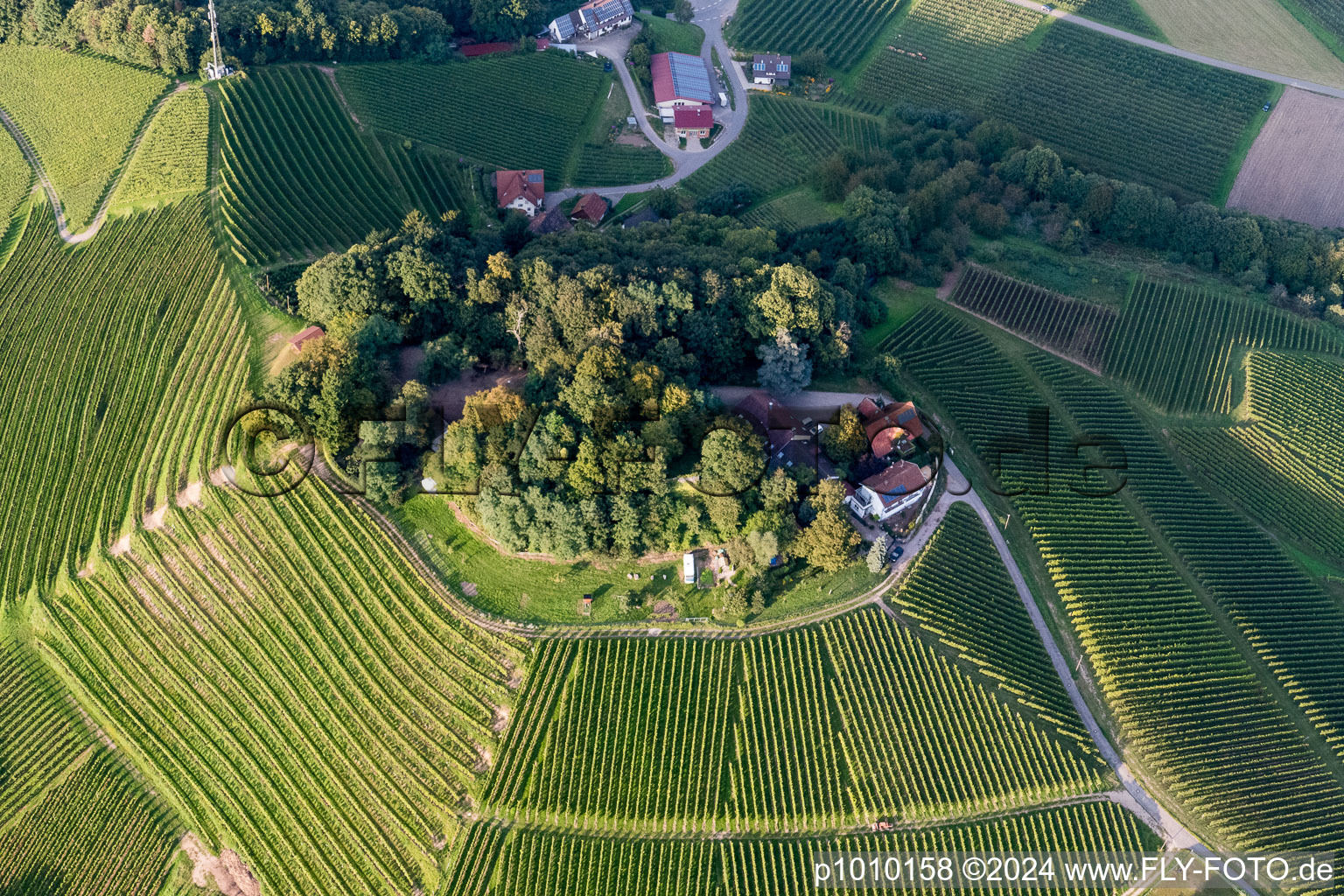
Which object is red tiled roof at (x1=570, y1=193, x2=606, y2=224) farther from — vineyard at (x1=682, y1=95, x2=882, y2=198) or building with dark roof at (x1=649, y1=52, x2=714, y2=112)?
building with dark roof at (x1=649, y1=52, x2=714, y2=112)

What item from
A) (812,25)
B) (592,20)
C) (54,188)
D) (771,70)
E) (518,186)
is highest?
(592,20)

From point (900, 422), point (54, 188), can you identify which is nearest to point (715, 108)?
point (900, 422)

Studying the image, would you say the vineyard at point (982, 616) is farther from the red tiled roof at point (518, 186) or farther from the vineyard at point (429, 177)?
the vineyard at point (429, 177)

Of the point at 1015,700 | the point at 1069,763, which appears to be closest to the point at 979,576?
the point at 1015,700

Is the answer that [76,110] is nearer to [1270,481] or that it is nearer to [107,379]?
[107,379]

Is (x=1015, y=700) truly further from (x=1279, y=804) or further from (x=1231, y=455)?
(x=1231, y=455)

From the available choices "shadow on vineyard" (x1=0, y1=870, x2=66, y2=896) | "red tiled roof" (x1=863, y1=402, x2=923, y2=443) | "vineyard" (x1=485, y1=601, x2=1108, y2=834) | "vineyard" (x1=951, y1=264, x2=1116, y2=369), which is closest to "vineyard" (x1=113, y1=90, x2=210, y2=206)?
"shadow on vineyard" (x1=0, y1=870, x2=66, y2=896)
